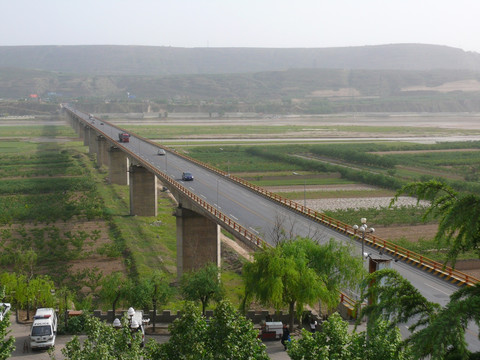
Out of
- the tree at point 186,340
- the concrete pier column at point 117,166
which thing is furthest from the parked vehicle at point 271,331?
the concrete pier column at point 117,166

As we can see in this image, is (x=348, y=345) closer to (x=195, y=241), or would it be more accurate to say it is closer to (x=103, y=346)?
(x=103, y=346)

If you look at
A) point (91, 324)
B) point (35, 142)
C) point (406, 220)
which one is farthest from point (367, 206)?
point (35, 142)

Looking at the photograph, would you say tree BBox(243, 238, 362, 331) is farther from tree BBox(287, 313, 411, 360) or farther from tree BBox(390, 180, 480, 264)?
tree BBox(390, 180, 480, 264)

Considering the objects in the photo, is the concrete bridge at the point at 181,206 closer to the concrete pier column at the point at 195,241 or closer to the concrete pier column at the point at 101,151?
the concrete pier column at the point at 195,241

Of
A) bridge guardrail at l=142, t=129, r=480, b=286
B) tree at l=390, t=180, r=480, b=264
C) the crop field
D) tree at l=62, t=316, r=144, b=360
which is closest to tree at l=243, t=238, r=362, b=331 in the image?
bridge guardrail at l=142, t=129, r=480, b=286

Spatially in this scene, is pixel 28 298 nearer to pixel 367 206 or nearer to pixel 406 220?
pixel 406 220
